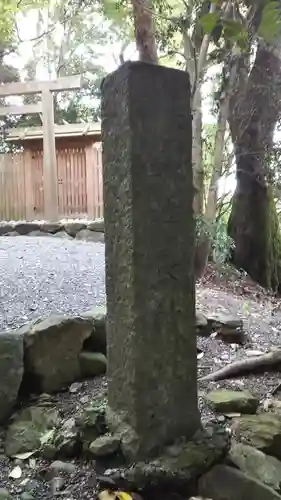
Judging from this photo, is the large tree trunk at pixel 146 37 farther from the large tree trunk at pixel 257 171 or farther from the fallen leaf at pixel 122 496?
the fallen leaf at pixel 122 496

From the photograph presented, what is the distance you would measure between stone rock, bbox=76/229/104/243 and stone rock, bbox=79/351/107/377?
4463 millimetres

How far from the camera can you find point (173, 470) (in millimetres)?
1499

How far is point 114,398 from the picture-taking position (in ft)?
5.52

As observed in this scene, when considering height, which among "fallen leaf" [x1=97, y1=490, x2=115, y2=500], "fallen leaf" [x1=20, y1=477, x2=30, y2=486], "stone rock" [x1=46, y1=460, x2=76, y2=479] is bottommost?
"fallen leaf" [x1=20, y1=477, x2=30, y2=486]

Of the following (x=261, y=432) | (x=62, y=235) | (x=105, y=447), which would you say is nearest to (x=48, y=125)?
(x=62, y=235)

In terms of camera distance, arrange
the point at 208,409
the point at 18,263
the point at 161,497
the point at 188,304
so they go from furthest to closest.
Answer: the point at 18,263
the point at 208,409
the point at 188,304
the point at 161,497

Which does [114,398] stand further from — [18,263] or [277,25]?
[18,263]

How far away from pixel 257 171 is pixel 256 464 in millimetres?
4155

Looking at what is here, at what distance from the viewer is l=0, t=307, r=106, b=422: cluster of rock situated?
204cm

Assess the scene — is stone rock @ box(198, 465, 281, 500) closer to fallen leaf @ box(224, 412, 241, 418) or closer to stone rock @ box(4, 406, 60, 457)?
fallen leaf @ box(224, 412, 241, 418)

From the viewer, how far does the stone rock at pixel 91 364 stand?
90.5 inches

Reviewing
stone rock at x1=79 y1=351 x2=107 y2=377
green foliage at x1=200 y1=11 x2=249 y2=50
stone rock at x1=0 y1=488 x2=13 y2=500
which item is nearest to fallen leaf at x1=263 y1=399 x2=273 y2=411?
stone rock at x1=79 y1=351 x2=107 y2=377

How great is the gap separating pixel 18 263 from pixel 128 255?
113 inches

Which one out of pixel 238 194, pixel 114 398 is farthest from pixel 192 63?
pixel 114 398
